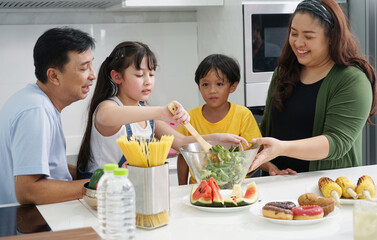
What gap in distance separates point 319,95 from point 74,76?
3.35 feet

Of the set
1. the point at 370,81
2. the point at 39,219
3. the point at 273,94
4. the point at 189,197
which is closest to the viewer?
the point at 39,219

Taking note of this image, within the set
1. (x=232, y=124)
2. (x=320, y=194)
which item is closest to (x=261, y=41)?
(x=232, y=124)

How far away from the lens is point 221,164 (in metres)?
1.72

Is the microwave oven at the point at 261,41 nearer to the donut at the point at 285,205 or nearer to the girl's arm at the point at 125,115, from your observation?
the girl's arm at the point at 125,115

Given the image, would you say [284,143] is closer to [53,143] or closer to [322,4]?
[322,4]

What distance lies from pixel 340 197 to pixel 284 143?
372 millimetres

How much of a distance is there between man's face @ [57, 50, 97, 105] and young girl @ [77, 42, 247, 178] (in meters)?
0.14

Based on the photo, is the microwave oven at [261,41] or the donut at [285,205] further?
the microwave oven at [261,41]

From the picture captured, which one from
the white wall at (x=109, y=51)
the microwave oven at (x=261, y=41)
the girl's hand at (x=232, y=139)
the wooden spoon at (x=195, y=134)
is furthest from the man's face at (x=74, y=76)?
the microwave oven at (x=261, y=41)

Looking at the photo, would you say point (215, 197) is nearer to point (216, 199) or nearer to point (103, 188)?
point (216, 199)

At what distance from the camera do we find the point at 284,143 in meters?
1.96

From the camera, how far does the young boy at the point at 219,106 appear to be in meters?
2.53

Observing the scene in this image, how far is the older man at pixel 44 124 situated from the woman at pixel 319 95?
74cm

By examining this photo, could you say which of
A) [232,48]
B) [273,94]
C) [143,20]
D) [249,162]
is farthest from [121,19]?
[249,162]
